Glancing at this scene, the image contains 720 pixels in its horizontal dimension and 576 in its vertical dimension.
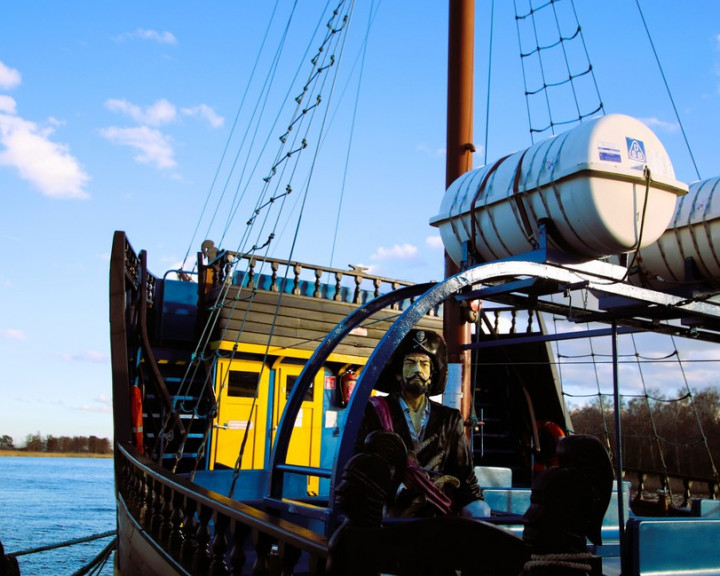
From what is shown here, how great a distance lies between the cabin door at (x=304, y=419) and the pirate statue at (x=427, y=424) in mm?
8201

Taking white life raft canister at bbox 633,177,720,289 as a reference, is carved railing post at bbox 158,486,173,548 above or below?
below

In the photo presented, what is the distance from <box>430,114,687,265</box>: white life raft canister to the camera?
378cm

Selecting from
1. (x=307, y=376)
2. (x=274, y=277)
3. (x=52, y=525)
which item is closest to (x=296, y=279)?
(x=274, y=277)

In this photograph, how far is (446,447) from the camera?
353 centimetres

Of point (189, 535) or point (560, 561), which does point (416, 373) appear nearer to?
point (560, 561)

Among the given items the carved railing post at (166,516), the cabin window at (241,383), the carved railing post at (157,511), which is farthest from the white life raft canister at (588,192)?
the cabin window at (241,383)

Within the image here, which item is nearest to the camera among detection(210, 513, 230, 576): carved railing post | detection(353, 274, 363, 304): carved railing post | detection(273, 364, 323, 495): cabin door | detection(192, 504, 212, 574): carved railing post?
detection(210, 513, 230, 576): carved railing post

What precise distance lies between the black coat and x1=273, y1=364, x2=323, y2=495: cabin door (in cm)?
823

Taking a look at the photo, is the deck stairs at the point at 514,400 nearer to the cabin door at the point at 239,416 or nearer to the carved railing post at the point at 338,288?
the carved railing post at the point at 338,288

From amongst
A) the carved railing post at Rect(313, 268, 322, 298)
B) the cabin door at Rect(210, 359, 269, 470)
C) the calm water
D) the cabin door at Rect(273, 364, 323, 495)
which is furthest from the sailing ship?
the calm water

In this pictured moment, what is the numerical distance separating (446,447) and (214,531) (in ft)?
4.24

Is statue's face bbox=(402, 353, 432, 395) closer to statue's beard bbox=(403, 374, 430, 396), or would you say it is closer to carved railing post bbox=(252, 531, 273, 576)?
statue's beard bbox=(403, 374, 430, 396)

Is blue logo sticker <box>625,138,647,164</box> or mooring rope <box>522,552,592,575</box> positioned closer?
mooring rope <box>522,552,592,575</box>

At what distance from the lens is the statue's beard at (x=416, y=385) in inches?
137
